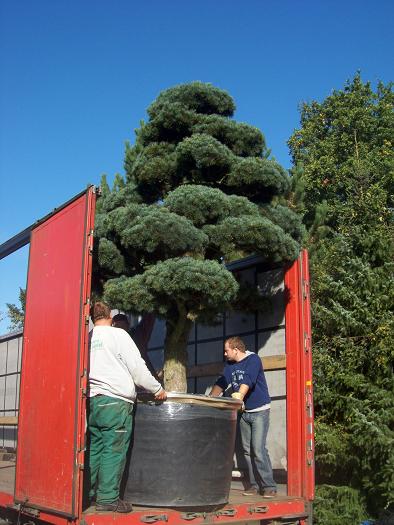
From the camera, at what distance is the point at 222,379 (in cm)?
547

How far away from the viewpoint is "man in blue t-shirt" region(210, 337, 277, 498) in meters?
4.86

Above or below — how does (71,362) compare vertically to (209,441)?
above

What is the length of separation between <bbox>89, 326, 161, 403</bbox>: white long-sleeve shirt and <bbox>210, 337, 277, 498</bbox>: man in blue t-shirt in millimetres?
1100

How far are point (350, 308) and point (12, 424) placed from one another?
4.96 metres

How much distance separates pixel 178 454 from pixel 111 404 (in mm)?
577

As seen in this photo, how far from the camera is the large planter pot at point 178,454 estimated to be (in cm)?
396

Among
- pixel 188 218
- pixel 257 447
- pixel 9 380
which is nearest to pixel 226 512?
pixel 257 447

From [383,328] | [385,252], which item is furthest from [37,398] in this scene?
[385,252]

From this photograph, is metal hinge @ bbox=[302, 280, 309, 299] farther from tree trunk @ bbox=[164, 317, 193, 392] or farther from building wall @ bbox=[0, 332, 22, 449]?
building wall @ bbox=[0, 332, 22, 449]

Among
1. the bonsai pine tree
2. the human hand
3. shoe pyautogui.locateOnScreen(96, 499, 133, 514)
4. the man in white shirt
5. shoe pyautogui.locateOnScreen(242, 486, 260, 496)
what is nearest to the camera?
shoe pyautogui.locateOnScreen(96, 499, 133, 514)

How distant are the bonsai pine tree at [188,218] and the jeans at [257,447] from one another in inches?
33.3

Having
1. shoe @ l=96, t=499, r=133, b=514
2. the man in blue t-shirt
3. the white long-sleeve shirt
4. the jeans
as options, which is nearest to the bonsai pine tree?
the man in blue t-shirt

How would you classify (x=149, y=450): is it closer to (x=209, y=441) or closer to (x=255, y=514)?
(x=209, y=441)

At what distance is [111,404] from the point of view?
3.88 metres
